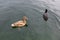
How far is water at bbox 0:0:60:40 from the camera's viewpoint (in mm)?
11172

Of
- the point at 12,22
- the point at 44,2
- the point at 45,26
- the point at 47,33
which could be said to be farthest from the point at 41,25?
the point at 44,2

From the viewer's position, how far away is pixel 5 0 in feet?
55.9

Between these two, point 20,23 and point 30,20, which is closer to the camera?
point 20,23

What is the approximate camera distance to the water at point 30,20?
11.2 metres

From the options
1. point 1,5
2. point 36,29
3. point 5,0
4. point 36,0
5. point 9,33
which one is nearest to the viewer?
point 9,33

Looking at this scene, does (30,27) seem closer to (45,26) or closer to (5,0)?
(45,26)

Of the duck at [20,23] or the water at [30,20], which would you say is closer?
the water at [30,20]

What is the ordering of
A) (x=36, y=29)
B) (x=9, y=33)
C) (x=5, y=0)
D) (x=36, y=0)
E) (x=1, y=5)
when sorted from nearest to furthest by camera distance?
(x=9, y=33), (x=36, y=29), (x=1, y=5), (x=5, y=0), (x=36, y=0)

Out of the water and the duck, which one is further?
the duck

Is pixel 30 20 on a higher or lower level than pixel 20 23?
lower

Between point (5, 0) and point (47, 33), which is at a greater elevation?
point (5, 0)

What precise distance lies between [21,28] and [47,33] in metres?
2.36

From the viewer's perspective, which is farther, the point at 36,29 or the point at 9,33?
the point at 36,29

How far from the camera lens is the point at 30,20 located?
1332cm
